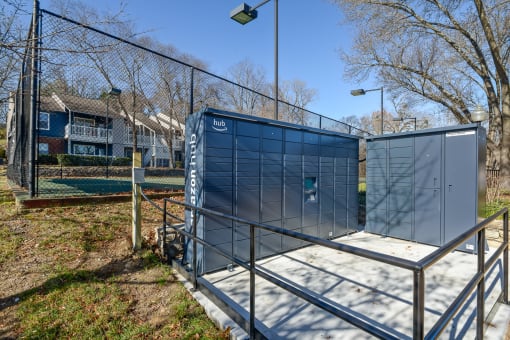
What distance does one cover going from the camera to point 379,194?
241 inches

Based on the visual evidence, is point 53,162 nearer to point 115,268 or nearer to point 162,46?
point 162,46

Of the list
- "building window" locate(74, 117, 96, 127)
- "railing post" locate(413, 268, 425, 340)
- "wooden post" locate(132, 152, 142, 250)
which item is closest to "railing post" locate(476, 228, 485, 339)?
"railing post" locate(413, 268, 425, 340)

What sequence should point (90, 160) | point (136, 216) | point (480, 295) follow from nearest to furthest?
1. point (480, 295)
2. point (136, 216)
3. point (90, 160)

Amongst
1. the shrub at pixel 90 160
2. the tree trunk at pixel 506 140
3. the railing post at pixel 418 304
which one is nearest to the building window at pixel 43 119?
the shrub at pixel 90 160

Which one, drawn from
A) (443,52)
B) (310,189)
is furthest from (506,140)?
(310,189)

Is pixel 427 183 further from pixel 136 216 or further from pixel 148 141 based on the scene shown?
pixel 148 141

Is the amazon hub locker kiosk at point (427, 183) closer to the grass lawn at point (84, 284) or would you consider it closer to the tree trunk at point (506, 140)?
the grass lawn at point (84, 284)

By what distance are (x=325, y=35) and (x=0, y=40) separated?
10.4 m

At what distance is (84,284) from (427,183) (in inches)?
244

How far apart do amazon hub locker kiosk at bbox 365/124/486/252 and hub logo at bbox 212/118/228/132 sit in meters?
4.23

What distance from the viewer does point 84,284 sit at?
2.86 metres

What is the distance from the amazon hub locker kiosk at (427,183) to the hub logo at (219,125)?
423 centimetres

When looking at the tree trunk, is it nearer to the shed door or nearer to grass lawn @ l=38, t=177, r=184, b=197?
the shed door

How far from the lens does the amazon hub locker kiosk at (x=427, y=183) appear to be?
4.66m
